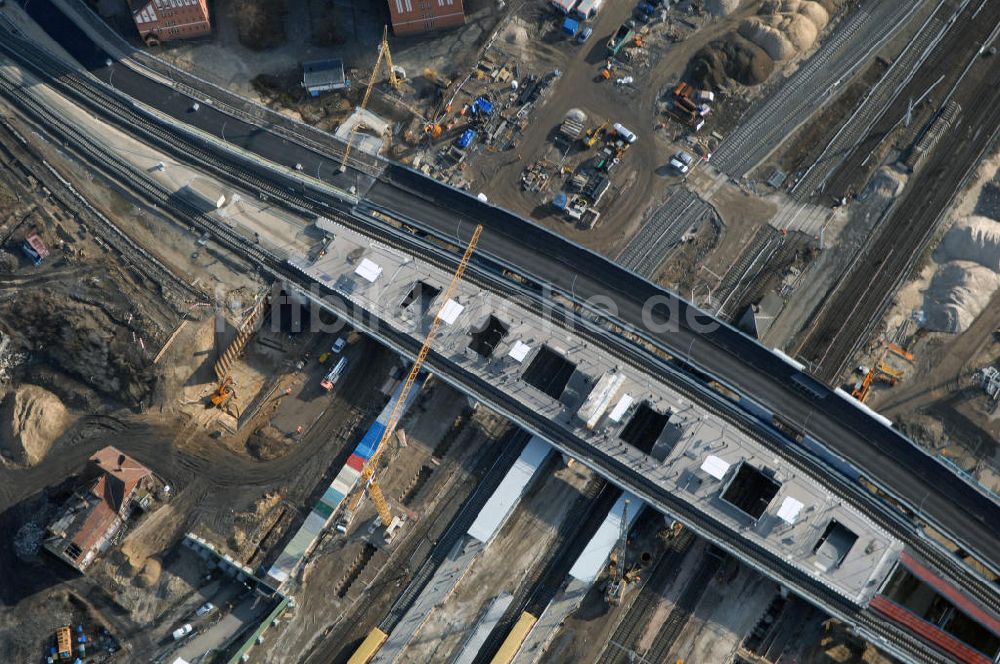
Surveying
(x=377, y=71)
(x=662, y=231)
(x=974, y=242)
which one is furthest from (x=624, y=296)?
(x=377, y=71)

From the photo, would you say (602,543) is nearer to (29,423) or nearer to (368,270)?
(368,270)

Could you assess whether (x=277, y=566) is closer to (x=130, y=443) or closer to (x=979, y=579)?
(x=130, y=443)

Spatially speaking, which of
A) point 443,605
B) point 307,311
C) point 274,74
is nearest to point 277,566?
point 443,605

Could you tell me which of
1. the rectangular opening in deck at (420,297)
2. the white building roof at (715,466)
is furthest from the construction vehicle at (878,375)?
the rectangular opening in deck at (420,297)

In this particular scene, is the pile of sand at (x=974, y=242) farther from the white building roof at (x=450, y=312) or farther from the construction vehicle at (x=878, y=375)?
the white building roof at (x=450, y=312)

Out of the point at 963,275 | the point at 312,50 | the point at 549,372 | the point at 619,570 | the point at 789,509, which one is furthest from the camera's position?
the point at 312,50

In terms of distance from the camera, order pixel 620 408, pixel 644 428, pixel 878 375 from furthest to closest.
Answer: pixel 878 375 → pixel 644 428 → pixel 620 408
